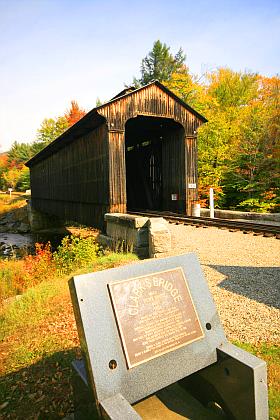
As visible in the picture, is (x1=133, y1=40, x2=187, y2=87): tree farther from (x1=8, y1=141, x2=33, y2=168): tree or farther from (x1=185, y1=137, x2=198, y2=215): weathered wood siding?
(x1=8, y1=141, x2=33, y2=168): tree

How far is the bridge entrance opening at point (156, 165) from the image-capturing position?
14.4 m

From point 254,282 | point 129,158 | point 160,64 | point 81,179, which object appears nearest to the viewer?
point 254,282

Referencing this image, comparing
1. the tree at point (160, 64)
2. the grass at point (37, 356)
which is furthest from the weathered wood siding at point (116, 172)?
the tree at point (160, 64)

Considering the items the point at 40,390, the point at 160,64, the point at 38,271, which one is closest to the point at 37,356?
the point at 40,390

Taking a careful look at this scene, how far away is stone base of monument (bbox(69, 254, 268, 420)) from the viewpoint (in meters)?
1.95

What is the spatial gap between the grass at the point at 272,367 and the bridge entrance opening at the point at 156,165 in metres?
10.8

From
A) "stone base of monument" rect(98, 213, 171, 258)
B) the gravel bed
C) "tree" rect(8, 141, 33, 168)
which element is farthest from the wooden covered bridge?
"tree" rect(8, 141, 33, 168)

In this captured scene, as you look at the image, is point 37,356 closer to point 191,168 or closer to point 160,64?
point 191,168

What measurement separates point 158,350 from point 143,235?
6.15 metres

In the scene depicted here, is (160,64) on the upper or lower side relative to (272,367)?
upper

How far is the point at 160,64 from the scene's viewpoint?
39812 millimetres

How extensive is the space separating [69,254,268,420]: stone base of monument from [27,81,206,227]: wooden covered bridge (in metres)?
9.33

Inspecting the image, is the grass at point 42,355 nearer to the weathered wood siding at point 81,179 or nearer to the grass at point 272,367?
the grass at point 272,367

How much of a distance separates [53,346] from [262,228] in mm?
7466
